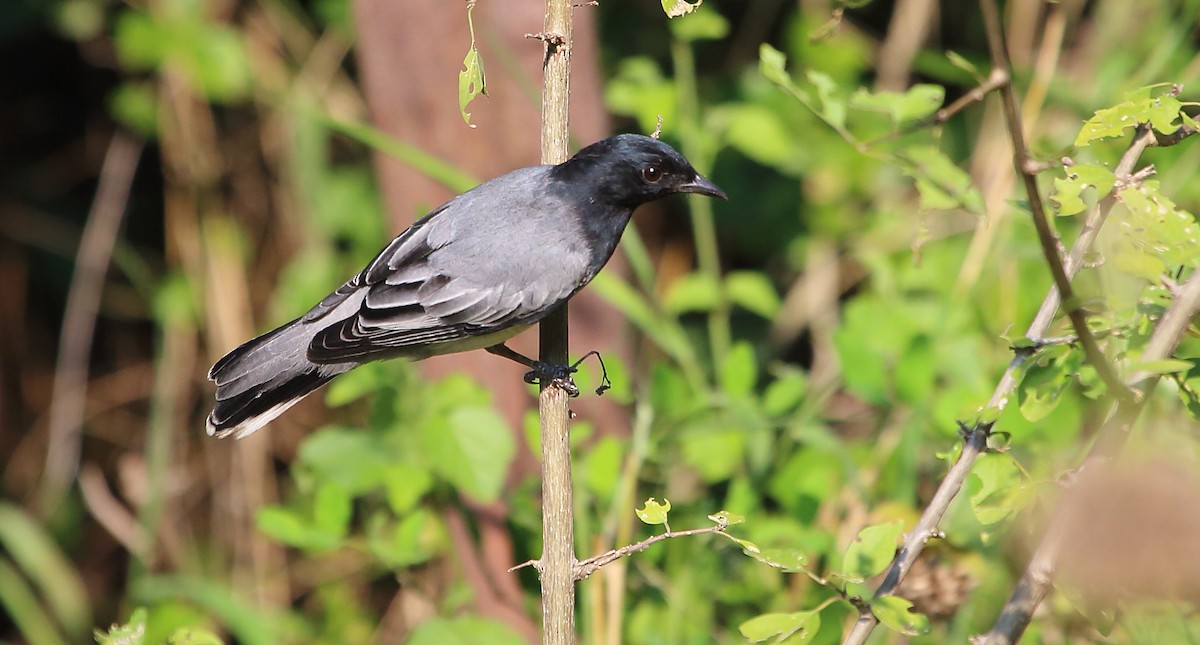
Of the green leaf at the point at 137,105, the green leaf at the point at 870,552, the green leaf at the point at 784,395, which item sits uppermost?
the green leaf at the point at 137,105

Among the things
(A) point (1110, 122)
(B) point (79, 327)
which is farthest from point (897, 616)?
(B) point (79, 327)

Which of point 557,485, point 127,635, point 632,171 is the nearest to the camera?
point 127,635

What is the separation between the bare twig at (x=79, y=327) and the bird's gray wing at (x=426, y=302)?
3045 millimetres

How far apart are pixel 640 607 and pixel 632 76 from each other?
186 cm

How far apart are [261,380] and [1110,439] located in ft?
6.62

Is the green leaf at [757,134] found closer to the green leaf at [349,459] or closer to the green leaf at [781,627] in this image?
the green leaf at [349,459]

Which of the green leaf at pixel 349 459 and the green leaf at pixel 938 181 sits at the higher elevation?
the green leaf at pixel 938 181

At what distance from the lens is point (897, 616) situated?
5.80 feet

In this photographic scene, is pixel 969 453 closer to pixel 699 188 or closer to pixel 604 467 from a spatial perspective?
pixel 699 188

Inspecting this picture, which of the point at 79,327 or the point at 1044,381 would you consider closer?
the point at 1044,381

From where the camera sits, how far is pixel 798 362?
555 cm

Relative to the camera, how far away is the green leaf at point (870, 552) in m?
1.91

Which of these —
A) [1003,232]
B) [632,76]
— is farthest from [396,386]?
[1003,232]

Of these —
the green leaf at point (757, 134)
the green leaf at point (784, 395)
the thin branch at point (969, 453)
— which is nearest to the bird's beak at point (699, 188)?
the green leaf at point (784, 395)
